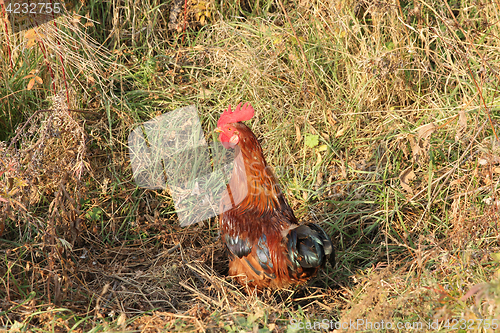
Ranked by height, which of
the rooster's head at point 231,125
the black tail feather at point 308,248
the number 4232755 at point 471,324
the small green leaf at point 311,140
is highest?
the rooster's head at point 231,125

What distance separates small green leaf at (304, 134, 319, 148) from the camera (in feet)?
12.0

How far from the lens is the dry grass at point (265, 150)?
270 centimetres

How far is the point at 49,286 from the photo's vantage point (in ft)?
8.82

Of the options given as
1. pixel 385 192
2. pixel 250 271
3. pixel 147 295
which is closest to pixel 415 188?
pixel 385 192

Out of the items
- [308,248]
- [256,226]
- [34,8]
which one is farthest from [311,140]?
[34,8]

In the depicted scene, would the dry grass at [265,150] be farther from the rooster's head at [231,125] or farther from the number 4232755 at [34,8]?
the rooster's head at [231,125]

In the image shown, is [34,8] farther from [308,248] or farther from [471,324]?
[471,324]

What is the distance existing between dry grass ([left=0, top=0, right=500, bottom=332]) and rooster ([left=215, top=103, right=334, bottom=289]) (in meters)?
0.23

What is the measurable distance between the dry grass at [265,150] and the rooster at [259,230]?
235 mm

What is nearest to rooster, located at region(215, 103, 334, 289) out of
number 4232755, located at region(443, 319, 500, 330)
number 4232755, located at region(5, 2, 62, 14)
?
number 4232755, located at region(443, 319, 500, 330)

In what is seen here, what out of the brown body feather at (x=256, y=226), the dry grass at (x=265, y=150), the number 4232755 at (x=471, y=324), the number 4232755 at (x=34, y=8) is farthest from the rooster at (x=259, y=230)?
the number 4232755 at (x=34, y=8)

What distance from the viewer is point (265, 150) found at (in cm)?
383

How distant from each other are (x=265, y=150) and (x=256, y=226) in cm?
119

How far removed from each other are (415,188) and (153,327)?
93.2 inches
